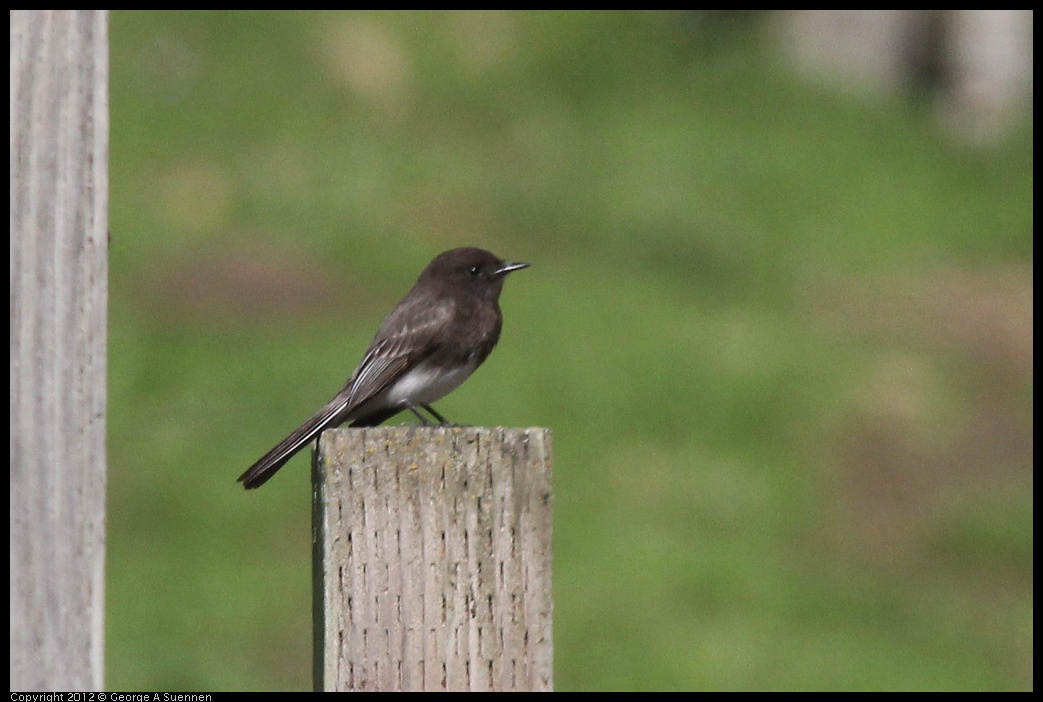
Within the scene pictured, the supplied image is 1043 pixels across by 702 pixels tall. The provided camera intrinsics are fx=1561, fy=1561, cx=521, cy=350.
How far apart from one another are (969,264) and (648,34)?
133 inches

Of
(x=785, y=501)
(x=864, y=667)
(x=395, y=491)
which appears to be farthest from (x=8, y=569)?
(x=785, y=501)

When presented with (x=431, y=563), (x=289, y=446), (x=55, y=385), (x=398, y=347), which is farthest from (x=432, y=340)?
(x=55, y=385)

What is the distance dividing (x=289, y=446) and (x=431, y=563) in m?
1.73

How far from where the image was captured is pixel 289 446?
12.6 feet

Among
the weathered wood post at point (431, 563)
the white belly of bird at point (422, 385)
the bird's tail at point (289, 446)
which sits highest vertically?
the white belly of bird at point (422, 385)

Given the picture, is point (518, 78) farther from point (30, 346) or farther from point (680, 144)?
point (30, 346)

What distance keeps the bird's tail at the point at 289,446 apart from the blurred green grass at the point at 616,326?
4.98ft

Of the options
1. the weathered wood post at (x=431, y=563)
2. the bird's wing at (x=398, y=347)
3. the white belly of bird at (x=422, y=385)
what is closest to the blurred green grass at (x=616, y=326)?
the white belly of bird at (x=422, y=385)

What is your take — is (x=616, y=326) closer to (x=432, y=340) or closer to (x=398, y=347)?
(x=432, y=340)

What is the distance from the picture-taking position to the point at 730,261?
35.1 ft

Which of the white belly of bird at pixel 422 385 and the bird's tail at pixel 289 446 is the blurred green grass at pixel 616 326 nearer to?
the white belly of bird at pixel 422 385

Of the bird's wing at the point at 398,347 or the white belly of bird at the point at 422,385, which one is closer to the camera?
the bird's wing at the point at 398,347

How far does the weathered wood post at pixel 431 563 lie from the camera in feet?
7.04

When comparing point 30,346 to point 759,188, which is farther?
point 759,188
